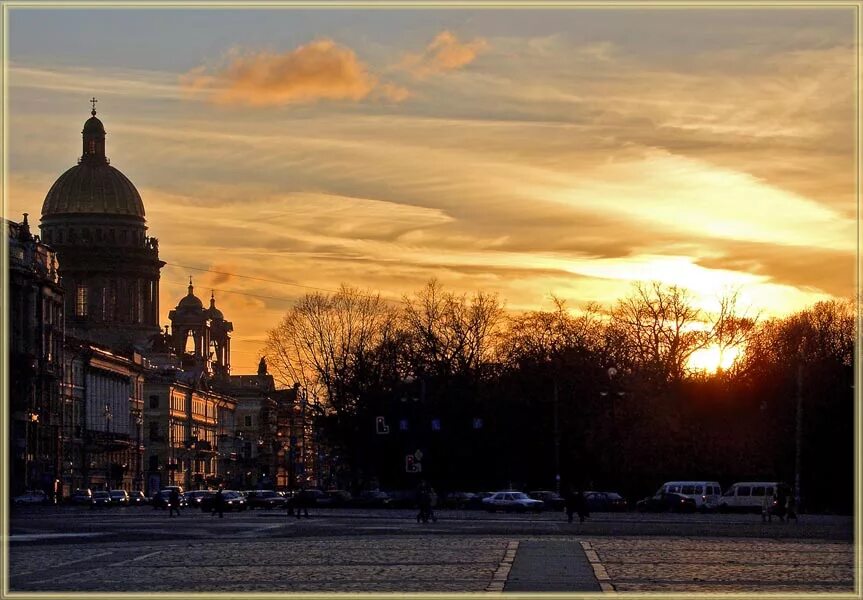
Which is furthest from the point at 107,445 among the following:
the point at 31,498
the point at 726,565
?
the point at 726,565

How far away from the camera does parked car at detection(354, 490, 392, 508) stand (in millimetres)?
99562

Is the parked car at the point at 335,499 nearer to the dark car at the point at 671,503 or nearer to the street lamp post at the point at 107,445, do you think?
Answer: the dark car at the point at 671,503

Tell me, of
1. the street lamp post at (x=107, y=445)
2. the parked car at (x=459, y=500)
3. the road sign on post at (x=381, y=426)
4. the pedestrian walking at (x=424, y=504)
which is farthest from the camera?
the street lamp post at (x=107, y=445)

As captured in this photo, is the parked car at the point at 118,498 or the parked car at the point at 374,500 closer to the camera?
the parked car at the point at 374,500

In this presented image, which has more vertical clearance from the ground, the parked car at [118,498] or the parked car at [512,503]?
the parked car at [512,503]

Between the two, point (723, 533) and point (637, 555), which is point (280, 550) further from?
point (723, 533)

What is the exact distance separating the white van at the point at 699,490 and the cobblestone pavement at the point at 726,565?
4921cm

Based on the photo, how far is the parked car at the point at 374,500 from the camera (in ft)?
327

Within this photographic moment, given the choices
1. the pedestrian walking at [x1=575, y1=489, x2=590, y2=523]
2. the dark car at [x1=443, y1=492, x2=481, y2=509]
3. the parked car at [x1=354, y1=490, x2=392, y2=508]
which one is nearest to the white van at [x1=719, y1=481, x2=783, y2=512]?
the dark car at [x1=443, y1=492, x2=481, y2=509]

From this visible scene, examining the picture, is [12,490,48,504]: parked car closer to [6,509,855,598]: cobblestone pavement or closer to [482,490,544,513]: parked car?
[482,490,544,513]: parked car

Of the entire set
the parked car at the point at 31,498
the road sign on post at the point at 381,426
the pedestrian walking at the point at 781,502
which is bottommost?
the parked car at the point at 31,498

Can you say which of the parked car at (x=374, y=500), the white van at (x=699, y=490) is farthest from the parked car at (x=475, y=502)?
the white van at (x=699, y=490)

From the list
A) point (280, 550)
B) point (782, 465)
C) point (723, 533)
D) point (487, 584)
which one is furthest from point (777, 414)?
point (487, 584)

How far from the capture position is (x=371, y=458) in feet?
351
